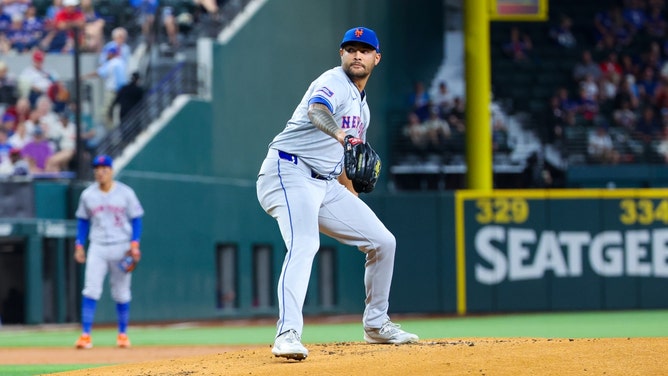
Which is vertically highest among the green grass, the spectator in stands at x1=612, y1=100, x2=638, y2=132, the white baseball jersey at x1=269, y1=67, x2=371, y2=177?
the spectator in stands at x1=612, y1=100, x2=638, y2=132

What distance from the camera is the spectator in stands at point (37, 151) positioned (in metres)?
17.1

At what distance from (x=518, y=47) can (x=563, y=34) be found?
1.00m

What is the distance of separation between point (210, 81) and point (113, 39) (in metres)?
1.54

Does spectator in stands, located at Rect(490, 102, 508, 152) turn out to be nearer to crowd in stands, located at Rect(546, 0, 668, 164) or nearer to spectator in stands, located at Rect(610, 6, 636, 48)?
crowd in stands, located at Rect(546, 0, 668, 164)

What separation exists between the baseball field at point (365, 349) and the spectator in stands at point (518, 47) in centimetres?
720

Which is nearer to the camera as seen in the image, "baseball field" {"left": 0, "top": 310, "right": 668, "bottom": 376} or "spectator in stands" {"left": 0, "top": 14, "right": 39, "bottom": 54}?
"baseball field" {"left": 0, "top": 310, "right": 668, "bottom": 376}

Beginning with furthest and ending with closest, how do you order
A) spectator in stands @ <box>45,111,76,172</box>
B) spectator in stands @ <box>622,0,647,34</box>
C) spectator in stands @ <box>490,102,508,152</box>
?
1. spectator in stands @ <box>622,0,647,34</box>
2. spectator in stands @ <box>490,102,508,152</box>
3. spectator in stands @ <box>45,111,76,172</box>

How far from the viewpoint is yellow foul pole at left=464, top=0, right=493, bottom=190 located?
65.8 ft

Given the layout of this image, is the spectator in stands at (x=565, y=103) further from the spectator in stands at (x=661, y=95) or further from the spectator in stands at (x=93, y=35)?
the spectator in stands at (x=93, y=35)

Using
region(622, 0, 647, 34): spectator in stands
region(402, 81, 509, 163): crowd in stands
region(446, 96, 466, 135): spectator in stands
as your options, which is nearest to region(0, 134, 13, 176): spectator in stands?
region(402, 81, 509, 163): crowd in stands

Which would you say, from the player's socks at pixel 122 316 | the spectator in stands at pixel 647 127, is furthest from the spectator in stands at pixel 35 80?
the spectator in stands at pixel 647 127

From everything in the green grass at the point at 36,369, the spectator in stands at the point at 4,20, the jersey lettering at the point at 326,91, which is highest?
the spectator in stands at the point at 4,20

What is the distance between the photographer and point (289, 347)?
6855 mm

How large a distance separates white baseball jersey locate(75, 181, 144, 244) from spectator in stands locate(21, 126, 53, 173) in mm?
4664
